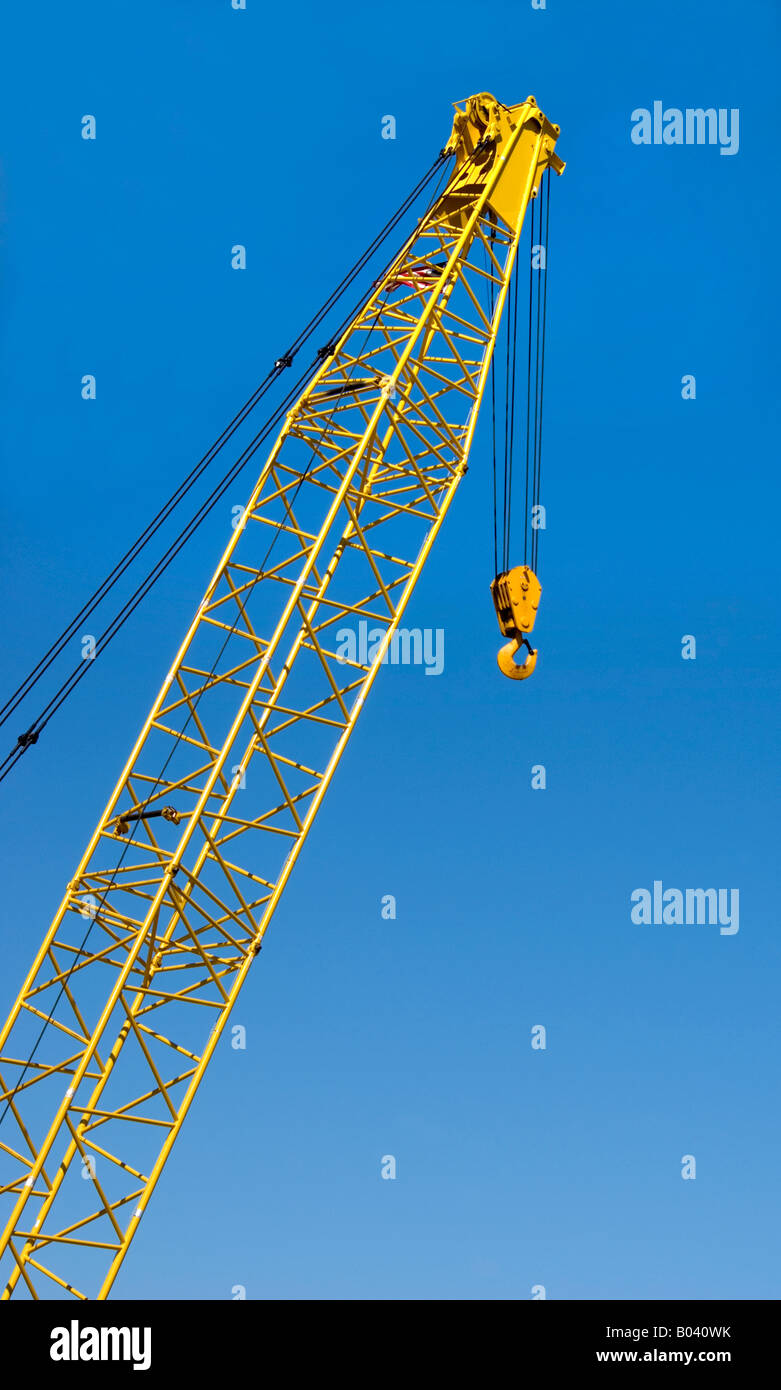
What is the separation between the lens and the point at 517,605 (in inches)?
1253

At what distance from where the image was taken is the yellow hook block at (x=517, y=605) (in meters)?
31.6

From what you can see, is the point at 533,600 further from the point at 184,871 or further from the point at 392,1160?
the point at 392,1160

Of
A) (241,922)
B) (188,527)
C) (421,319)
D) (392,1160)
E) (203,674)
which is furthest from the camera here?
(392,1160)

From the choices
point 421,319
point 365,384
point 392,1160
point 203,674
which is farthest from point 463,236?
point 392,1160

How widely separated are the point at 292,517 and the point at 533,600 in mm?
5584

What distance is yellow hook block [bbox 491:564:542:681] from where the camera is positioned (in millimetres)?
31561

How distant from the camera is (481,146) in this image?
1359 inches
